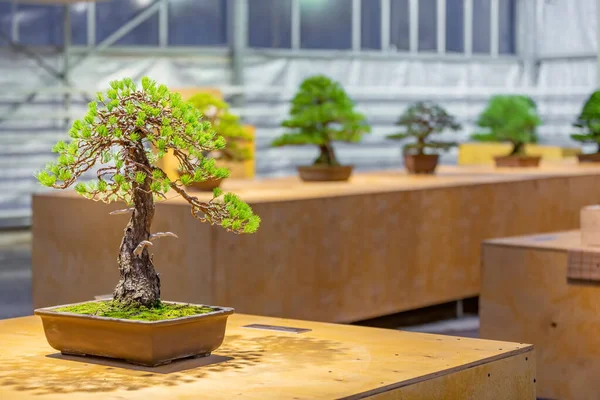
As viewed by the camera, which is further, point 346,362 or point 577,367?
point 577,367

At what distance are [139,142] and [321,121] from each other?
3.50m

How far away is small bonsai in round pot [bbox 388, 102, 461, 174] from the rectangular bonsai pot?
14.2 feet

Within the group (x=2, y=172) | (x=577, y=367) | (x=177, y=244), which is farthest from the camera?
(x=2, y=172)

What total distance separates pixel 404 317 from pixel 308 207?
144cm

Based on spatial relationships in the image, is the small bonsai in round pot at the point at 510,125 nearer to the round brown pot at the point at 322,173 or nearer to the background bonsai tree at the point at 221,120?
the round brown pot at the point at 322,173

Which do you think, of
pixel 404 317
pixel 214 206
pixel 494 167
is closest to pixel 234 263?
pixel 404 317

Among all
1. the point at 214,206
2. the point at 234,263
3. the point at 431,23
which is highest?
the point at 431,23

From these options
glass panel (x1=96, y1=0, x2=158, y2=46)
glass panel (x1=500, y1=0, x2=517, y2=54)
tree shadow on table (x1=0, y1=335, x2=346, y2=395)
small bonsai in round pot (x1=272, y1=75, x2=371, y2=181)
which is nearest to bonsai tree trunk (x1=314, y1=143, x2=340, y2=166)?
small bonsai in round pot (x1=272, y1=75, x2=371, y2=181)

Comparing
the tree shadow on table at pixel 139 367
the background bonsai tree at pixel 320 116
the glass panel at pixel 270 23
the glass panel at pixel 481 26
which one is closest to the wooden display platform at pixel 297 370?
the tree shadow on table at pixel 139 367

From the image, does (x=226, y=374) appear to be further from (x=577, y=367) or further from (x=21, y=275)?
(x=21, y=275)

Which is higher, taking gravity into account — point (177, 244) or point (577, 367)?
point (177, 244)

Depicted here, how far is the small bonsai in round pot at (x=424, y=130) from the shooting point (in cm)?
660

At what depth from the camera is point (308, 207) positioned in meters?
5.00

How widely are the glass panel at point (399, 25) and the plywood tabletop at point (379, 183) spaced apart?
6751mm
